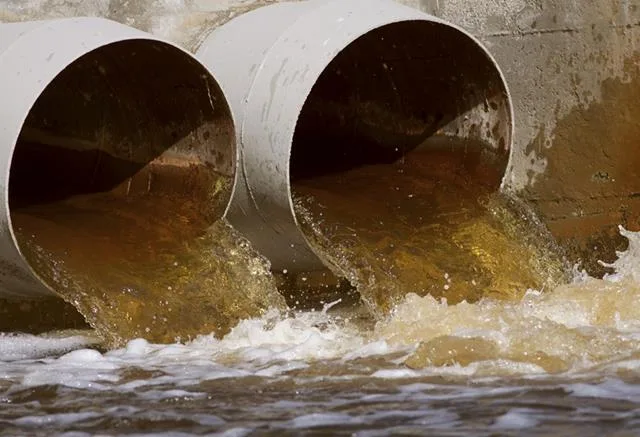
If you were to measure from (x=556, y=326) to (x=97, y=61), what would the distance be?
2472mm

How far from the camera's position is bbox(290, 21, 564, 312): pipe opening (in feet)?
19.4

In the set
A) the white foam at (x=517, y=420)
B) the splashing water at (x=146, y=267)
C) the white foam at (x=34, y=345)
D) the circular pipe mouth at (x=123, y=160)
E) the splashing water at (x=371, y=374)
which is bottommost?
the white foam at (x=34, y=345)

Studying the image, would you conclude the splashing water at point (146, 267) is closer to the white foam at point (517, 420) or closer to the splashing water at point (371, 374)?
the splashing water at point (371, 374)

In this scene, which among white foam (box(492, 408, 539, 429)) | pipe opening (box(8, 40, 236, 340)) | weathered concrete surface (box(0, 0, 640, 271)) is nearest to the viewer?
white foam (box(492, 408, 539, 429))

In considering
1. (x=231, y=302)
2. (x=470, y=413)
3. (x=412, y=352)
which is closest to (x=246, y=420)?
(x=470, y=413)

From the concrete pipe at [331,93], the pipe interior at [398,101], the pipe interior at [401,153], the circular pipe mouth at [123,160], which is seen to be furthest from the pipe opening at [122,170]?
the pipe interior at [398,101]

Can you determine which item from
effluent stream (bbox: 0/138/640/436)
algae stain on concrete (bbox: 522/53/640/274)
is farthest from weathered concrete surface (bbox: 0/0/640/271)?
effluent stream (bbox: 0/138/640/436)

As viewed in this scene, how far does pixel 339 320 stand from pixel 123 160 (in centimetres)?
122

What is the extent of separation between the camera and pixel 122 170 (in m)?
6.23

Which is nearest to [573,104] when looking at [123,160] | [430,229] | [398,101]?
[398,101]

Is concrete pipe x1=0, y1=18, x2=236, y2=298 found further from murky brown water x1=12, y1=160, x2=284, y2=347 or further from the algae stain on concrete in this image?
the algae stain on concrete

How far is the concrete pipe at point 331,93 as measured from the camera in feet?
18.8

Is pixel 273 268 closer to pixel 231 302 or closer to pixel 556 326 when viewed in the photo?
pixel 231 302

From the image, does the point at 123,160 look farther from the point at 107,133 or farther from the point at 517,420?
the point at 517,420
